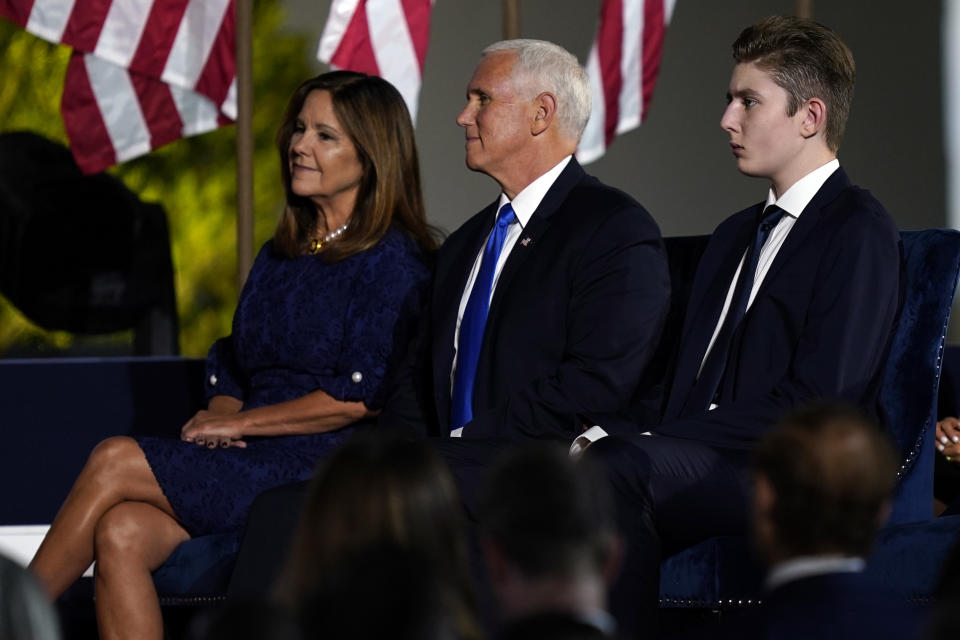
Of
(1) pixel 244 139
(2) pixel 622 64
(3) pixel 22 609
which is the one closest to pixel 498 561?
(3) pixel 22 609

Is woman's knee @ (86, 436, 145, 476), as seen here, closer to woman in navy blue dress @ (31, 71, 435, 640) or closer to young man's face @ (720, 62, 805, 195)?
woman in navy blue dress @ (31, 71, 435, 640)

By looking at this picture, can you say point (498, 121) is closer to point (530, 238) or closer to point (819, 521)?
point (530, 238)

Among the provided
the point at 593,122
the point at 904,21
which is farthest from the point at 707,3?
the point at 593,122

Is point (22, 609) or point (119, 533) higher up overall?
point (22, 609)

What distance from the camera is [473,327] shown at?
3543 mm

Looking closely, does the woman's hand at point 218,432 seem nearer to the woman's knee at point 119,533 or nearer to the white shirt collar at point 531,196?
the woman's knee at point 119,533

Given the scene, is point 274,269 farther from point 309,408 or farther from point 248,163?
point 248,163

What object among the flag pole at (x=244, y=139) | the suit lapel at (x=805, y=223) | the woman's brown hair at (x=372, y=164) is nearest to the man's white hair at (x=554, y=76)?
the woman's brown hair at (x=372, y=164)

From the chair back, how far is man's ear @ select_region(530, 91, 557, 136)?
852 mm

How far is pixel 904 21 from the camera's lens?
8438 mm

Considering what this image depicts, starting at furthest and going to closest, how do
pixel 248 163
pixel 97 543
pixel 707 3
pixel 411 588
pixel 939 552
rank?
pixel 707 3 → pixel 248 163 → pixel 97 543 → pixel 939 552 → pixel 411 588

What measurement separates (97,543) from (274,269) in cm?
91

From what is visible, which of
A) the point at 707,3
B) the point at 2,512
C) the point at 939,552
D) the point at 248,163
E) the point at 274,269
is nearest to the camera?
the point at 939,552

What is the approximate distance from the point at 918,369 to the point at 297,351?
4.77ft
